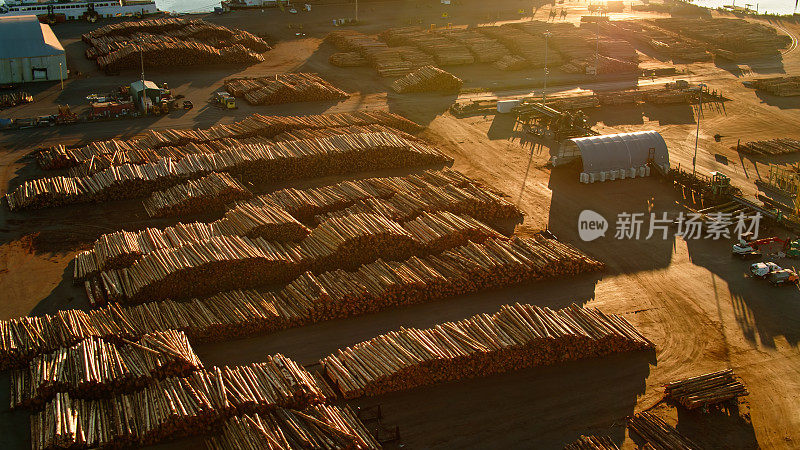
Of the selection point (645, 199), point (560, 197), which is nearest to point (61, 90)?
point (560, 197)

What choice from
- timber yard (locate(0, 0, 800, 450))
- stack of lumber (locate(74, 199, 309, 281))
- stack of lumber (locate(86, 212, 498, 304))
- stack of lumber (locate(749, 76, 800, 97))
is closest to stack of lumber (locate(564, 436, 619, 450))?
timber yard (locate(0, 0, 800, 450))

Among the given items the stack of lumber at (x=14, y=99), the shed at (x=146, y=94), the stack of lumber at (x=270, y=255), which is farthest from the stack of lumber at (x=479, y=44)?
the stack of lumber at (x=270, y=255)

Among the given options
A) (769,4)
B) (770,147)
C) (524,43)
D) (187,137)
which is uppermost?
(769,4)

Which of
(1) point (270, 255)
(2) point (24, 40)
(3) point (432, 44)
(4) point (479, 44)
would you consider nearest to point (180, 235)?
(1) point (270, 255)

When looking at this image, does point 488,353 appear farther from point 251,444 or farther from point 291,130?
point 291,130

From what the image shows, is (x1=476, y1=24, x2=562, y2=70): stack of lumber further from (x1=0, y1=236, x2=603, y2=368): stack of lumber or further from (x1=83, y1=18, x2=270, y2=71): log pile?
(x1=0, y1=236, x2=603, y2=368): stack of lumber

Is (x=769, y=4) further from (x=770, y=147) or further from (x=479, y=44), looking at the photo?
(x=770, y=147)

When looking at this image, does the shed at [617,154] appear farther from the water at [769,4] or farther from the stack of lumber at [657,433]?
the water at [769,4]
